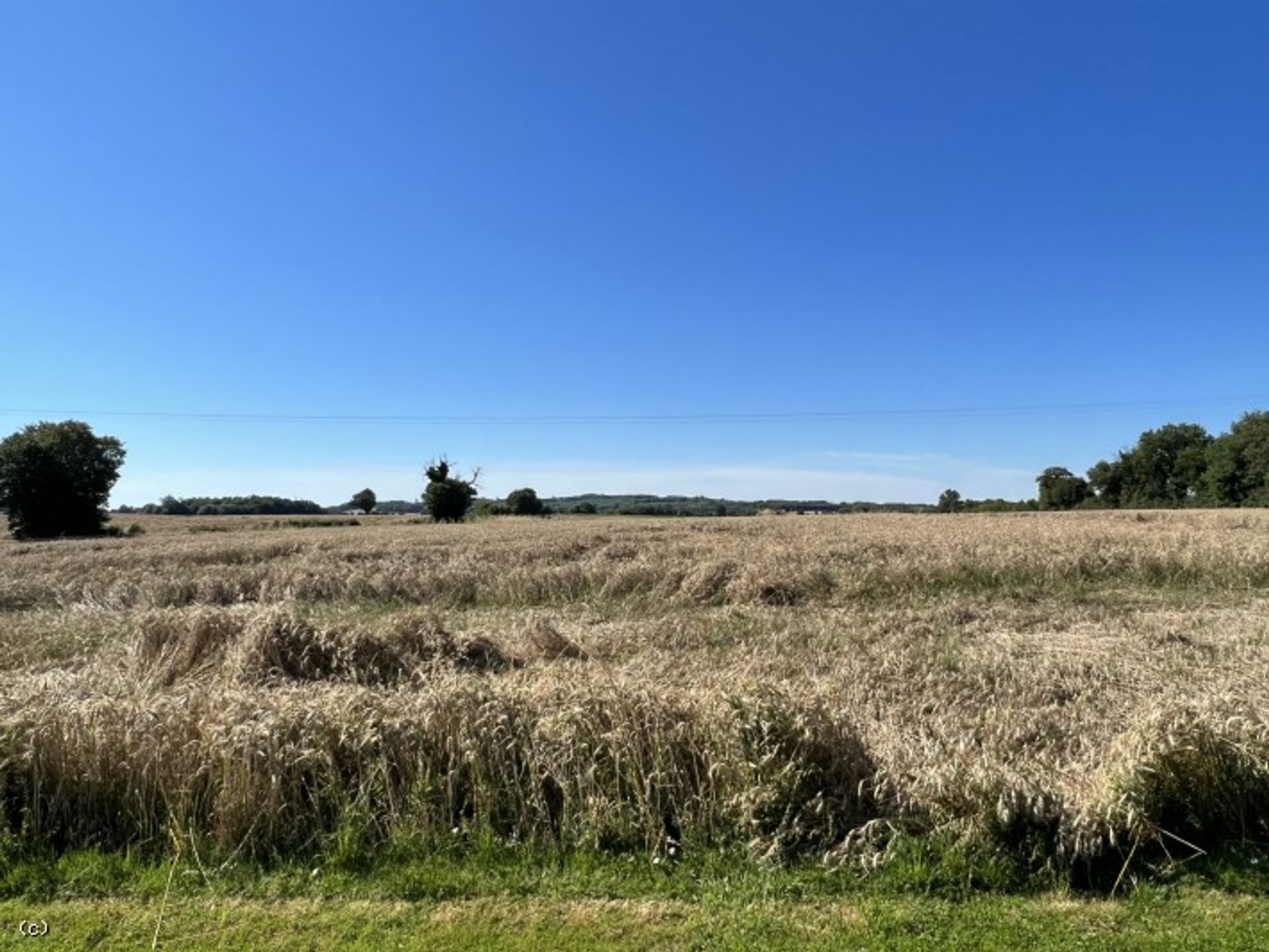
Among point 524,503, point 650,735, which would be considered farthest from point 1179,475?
point 650,735

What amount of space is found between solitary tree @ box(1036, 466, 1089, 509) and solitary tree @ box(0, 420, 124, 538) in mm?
106851

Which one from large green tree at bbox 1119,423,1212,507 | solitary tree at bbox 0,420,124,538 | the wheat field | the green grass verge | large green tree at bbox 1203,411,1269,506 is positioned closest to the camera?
the green grass verge

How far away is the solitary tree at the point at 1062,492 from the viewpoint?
3775 inches

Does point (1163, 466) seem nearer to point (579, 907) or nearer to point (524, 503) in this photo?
point (524, 503)

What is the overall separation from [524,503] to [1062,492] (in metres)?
70.9

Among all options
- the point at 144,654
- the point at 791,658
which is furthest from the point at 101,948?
the point at 791,658

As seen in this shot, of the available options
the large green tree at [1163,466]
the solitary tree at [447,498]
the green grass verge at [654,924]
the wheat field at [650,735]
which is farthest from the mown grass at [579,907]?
the large green tree at [1163,466]

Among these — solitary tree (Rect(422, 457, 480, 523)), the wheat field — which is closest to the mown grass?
the wheat field

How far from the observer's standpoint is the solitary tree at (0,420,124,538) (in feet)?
199

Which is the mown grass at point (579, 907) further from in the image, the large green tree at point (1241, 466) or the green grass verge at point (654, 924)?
the large green tree at point (1241, 466)

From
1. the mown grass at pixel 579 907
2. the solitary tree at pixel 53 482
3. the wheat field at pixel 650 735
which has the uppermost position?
the solitary tree at pixel 53 482

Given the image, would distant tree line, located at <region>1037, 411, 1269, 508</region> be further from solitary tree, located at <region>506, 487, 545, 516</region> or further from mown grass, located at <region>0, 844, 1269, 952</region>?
mown grass, located at <region>0, 844, 1269, 952</region>

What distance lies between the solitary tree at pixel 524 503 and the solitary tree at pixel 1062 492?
66634mm

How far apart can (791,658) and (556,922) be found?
6.22m
